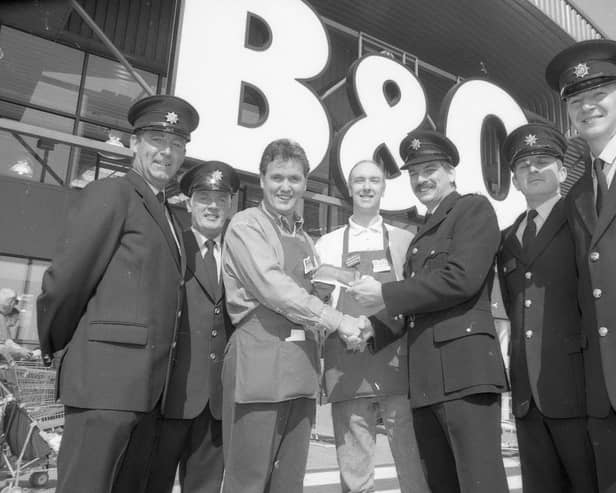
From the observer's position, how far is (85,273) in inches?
81.2

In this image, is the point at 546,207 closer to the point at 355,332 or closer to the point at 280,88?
the point at 355,332

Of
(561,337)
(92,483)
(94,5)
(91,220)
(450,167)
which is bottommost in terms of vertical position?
(92,483)

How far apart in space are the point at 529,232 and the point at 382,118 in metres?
5.18

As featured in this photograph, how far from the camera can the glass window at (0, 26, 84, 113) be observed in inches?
323

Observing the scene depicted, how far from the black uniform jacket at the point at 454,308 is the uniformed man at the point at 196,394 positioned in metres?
0.98

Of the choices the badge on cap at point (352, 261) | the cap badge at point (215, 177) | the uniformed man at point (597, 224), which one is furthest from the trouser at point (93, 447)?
the uniformed man at point (597, 224)

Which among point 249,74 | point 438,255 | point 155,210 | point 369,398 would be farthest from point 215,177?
point 249,74

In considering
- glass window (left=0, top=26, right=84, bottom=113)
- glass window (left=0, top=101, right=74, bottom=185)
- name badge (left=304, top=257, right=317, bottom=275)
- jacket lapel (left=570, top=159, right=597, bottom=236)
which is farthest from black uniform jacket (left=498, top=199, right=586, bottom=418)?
glass window (left=0, top=26, right=84, bottom=113)

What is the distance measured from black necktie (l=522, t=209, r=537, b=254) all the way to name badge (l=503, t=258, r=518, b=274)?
0.27ft

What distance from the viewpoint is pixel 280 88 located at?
6484 millimetres

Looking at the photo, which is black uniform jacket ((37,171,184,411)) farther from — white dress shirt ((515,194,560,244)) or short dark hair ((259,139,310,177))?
white dress shirt ((515,194,560,244))

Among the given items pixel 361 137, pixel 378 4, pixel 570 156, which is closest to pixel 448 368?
pixel 361 137

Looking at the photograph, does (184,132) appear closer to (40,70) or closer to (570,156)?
(40,70)

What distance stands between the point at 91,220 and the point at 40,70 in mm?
7829
